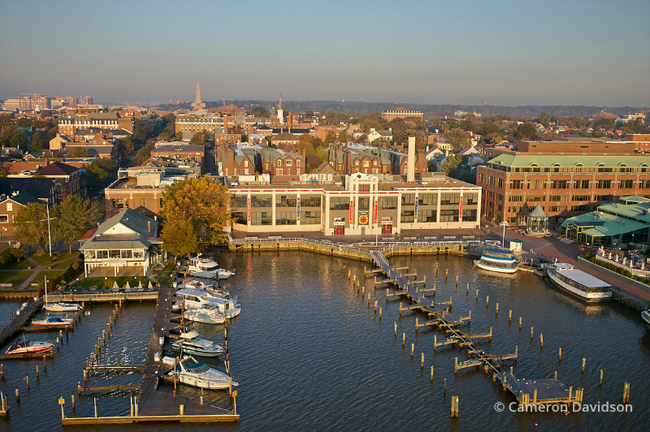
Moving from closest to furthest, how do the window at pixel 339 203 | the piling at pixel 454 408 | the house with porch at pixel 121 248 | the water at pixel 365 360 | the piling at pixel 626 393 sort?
1. the water at pixel 365 360
2. the piling at pixel 454 408
3. the piling at pixel 626 393
4. the house with porch at pixel 121 248
5. the window at pixel 339 203

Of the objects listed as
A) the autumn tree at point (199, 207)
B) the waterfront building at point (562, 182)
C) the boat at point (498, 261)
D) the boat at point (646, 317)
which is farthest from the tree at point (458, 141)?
the boat at point (646, 317)

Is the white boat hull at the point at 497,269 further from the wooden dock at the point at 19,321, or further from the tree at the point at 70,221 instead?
the tree at the point at 70,221

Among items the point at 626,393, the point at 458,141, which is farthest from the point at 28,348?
the point at 458,141

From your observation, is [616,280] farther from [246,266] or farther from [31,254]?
[31,254]

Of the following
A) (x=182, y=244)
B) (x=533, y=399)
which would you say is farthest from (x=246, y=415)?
(x=182, y=244)

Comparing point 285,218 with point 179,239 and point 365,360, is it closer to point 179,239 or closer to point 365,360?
point 179,239

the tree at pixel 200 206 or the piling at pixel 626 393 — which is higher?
the tree at pixel 200 206

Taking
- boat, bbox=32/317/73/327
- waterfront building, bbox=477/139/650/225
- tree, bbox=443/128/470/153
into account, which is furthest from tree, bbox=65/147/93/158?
tree, bbox=443/128/470/153

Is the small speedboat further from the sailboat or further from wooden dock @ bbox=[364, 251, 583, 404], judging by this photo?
wooden dock @ bbox=[364, 251, 583, 404]
